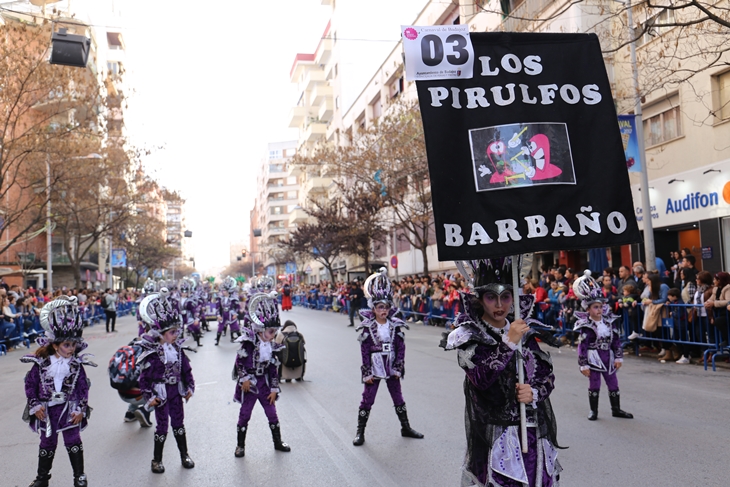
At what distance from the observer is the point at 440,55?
385 centimetres

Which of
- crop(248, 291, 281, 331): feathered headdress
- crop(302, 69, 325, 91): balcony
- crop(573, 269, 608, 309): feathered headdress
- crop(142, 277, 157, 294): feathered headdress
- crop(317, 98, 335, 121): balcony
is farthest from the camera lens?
crop(302, 69, 325, 91): balcony

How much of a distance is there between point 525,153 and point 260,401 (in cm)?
459

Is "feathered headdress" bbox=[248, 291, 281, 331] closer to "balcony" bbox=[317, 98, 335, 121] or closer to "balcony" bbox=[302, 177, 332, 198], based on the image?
"balcony" bbox=[302, 177, 332, 198]

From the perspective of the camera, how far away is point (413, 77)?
3865 millimetres

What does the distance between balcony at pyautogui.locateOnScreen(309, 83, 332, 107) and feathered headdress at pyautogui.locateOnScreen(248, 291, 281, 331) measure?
6524 centimetres

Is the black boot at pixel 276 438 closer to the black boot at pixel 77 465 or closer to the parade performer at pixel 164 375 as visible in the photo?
the parade performer at pixel 164 375

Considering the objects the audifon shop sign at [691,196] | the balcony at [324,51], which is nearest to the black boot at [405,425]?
the audifon shop sign at [691,196]

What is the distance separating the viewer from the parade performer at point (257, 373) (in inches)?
285

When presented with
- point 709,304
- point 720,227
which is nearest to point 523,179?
point 709,304

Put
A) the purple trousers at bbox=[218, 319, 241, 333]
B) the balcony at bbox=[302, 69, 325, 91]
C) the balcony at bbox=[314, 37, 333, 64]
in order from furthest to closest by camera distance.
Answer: the balcony at bbox=[302, 69, 325, 91] < the balcony at bbox=[314, 37, 333, 64] < the purple trousers at bbox=[218, 319, 241, 333]

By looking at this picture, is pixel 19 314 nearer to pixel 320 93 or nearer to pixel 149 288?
pixel 149 288

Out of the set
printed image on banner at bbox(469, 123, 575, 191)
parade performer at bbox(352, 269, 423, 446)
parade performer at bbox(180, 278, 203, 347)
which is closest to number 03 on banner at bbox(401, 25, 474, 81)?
printed image on banner at bbox(469, 123, 575, 191)

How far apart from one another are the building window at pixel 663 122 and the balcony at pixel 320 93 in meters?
52.1

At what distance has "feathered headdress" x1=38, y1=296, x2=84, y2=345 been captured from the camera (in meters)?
6.23
